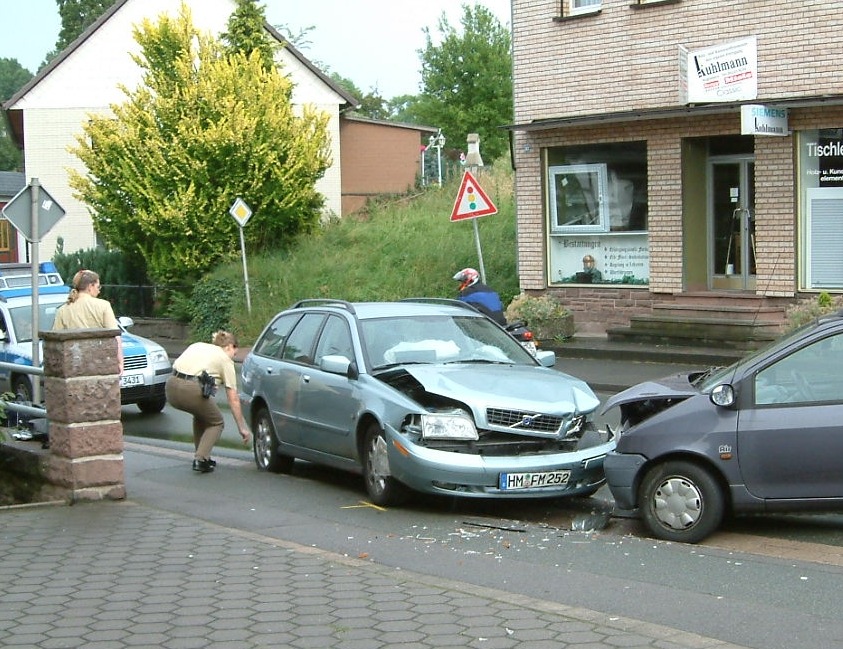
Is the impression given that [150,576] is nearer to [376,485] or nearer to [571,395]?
[376,485]

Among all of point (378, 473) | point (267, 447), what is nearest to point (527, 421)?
point (378, 473)

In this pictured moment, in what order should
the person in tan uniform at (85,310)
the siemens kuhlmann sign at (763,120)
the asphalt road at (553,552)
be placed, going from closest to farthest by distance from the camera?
1. the asphalt road at (553,552)
2. the person in tan uniform at (85,310)
3. the siemens kuhlmann sign at (763,120)

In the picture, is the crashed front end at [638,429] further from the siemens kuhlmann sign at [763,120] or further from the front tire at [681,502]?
the siemens kuhlmann sign at [763,120]

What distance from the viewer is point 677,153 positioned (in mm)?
20141

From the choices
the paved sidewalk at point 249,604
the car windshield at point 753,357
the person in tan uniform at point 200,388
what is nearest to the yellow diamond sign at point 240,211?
the person in tan uniform at point 200,388

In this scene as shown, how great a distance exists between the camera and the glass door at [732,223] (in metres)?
20.1

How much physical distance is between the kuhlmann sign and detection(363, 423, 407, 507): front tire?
1157cm

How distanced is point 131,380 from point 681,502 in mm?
9989

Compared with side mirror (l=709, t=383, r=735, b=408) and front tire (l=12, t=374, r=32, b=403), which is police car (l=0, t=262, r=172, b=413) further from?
side mirror (l=709, t=383, r=735, b=408)

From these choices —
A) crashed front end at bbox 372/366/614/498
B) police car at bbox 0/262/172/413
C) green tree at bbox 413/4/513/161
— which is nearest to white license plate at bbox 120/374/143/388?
police car at bbox 0/262/172/413

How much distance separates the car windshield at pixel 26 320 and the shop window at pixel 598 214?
354 inches

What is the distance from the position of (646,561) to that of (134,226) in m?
23.2

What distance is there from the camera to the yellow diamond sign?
26406mm

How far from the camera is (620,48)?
20.7 meters
